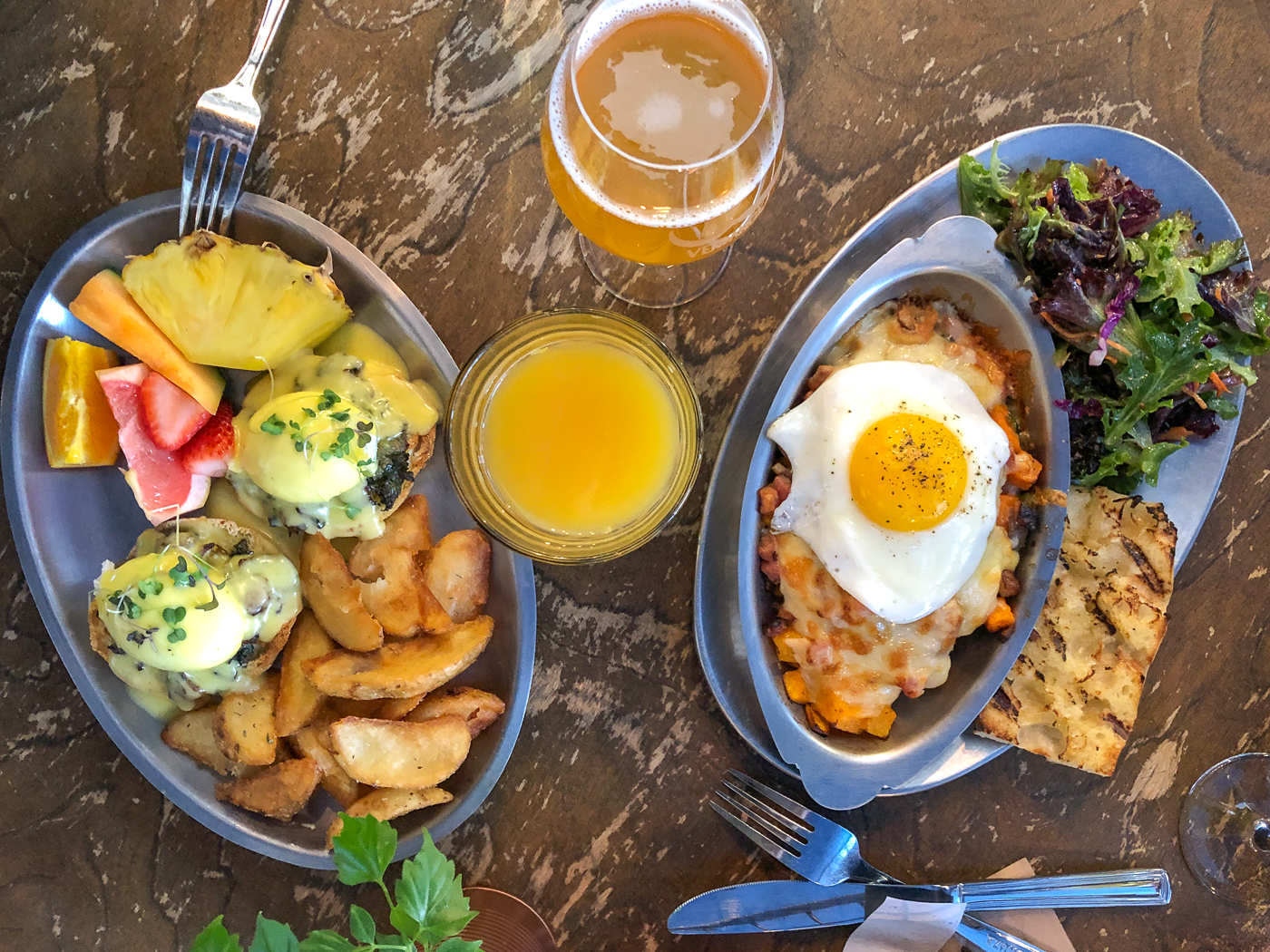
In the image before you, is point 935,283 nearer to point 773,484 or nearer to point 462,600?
point 773,484

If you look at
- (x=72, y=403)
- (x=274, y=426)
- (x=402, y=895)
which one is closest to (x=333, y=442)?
(x=274, y=426)

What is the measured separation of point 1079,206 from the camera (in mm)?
2662

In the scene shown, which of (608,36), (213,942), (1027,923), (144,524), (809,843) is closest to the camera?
(213,942)

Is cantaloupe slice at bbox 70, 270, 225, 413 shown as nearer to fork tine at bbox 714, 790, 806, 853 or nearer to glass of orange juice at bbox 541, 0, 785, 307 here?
glass of orange juice at bbox 541, 0, 785, 307

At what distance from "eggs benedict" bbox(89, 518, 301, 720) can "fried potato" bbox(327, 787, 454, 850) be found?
513mm

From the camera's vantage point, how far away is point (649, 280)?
2971 millimetres

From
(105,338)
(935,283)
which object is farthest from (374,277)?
(935,283)

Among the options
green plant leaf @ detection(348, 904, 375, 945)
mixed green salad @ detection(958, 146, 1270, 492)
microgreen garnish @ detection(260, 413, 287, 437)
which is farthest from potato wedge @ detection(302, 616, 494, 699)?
mixed green salad @ detection(958, 146, 1270, 492)

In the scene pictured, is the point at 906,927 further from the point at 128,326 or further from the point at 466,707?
the point at 128,326

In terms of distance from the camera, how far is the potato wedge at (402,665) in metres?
2.52

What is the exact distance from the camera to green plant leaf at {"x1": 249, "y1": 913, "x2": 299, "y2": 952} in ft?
6.97

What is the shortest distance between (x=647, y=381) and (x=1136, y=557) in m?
1.71

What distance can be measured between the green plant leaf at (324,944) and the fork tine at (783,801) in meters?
1.37

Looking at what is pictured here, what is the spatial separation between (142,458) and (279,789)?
110 centimetres
